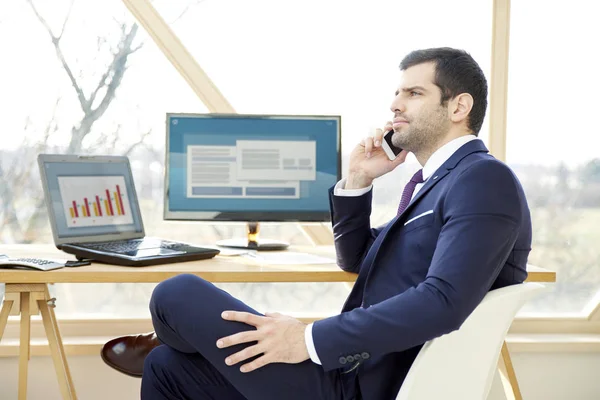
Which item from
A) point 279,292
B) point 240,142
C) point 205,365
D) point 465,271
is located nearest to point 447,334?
point 465,271

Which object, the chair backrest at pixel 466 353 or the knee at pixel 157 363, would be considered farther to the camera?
the knee at pixel 157 363

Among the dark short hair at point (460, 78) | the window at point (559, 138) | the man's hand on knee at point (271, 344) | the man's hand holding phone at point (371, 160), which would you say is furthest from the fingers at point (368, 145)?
the window at point (559, 138)

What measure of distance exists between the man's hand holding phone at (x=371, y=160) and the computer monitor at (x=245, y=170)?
1.49 ft

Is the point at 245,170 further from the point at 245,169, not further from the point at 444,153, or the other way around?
the point at 444,153

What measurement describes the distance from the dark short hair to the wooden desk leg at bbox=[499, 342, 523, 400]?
1078 mm

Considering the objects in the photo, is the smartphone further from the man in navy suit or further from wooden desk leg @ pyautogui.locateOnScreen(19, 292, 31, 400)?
wooden desk leg @ pyautogui.locateOnScreen(19, 292, 31, 400)

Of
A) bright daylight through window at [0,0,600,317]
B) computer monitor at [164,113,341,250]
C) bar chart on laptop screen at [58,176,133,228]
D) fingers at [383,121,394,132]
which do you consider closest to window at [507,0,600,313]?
bright daylight through window at [0,0,600,317]

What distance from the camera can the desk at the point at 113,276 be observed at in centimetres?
194

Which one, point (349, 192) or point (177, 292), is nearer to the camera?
point (177, 292)

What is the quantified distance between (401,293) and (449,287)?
127 millimetres

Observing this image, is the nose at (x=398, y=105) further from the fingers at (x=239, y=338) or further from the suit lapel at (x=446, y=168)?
the fingers at (x=239, y=338)

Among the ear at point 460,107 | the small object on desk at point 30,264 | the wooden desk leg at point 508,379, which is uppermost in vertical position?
the ear at point 460,107

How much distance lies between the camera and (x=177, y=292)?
1547 millimetres

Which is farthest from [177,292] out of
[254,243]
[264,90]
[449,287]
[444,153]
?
[264,90]
